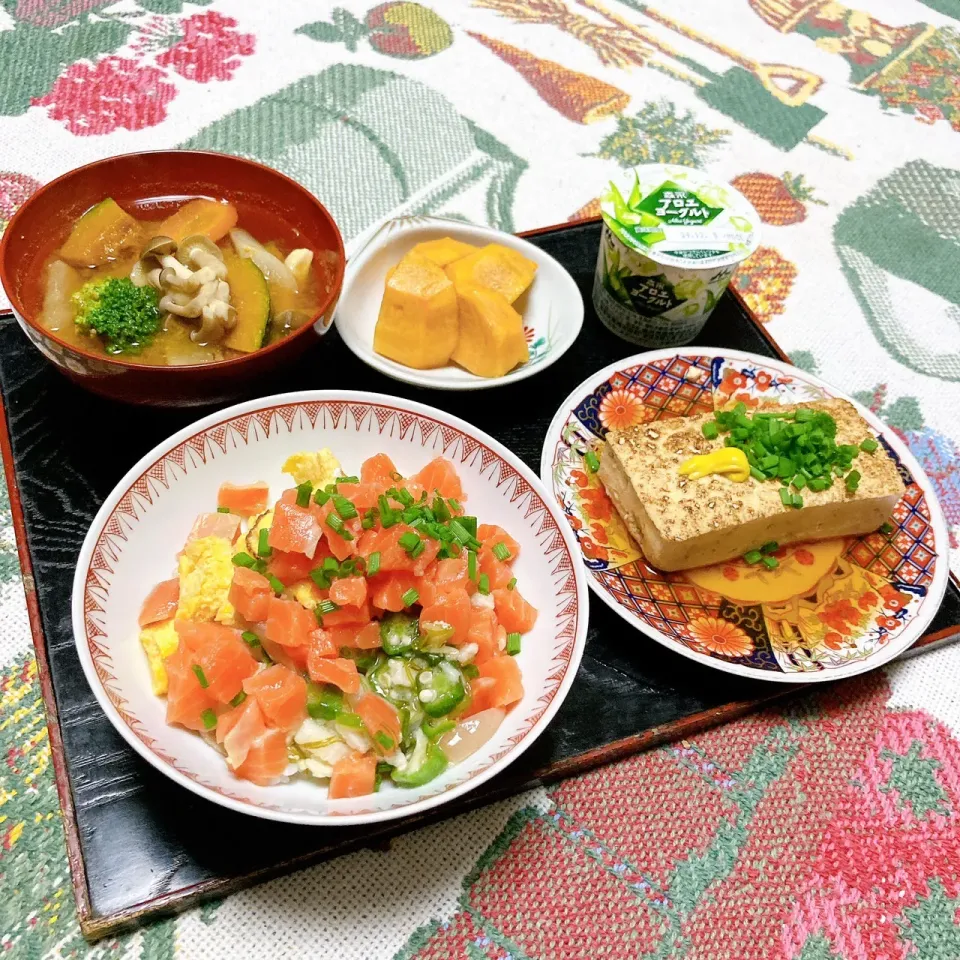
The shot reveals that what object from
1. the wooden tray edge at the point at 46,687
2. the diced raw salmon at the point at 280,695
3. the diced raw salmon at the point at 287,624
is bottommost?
the wooden tray edge at the point at 46,687

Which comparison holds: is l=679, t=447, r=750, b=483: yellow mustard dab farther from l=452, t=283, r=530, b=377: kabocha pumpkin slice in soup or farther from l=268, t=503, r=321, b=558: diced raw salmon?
l=268, t=503, r=321, b=558: diced raw salmon

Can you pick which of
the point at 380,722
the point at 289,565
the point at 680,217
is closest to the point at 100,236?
the point at 289,565

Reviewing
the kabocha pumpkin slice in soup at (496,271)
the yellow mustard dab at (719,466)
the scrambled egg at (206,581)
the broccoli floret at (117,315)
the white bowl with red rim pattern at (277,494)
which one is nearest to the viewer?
the white bowl with red rim pattern at (277,494)

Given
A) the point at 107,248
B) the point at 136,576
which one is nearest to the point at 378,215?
the point at 107,248

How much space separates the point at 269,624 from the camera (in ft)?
4.56

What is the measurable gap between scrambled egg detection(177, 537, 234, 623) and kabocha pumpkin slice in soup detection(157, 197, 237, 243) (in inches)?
32.7

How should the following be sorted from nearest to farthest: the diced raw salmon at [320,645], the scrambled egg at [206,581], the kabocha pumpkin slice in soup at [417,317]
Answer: the diced raw salmon at [320,645] < the scrambled egg at [206,581] < the kabocha pumpkin slice in soup at [417,317]

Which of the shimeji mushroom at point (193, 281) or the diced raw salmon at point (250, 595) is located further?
the shimeji mushroom at point (193, 281)

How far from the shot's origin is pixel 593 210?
109 inches

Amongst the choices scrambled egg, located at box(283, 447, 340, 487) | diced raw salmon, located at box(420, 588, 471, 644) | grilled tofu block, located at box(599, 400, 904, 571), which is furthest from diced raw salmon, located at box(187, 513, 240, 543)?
grilled tofu block, located at box(599, 400, 904, 571)

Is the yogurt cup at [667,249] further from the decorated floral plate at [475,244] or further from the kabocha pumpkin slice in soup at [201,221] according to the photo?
the kabocha pumpkin slice in soup at [201,221]

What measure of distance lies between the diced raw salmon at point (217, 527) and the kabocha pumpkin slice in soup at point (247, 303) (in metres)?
0.39

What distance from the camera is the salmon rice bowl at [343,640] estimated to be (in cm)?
133

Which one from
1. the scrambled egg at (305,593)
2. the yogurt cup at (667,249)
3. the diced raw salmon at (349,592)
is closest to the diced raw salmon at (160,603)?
the scrambled egg at (305,593)
